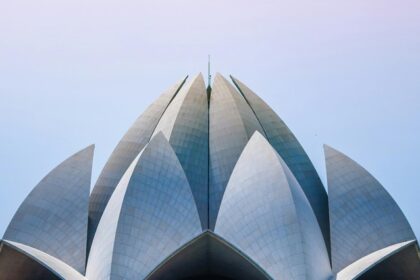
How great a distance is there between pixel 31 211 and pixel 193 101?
660cm

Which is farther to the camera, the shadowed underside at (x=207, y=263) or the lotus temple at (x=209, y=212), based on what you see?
the lotus temple at (x=209, y=212)

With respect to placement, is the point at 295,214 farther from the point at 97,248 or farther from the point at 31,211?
the point at 31,211

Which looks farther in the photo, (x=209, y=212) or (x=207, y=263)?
(x=209, y=212)

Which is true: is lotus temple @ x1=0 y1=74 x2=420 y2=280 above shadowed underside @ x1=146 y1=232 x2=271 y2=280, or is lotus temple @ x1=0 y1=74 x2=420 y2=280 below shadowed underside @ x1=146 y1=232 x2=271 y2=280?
above

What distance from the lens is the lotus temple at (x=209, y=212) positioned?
18156 mm

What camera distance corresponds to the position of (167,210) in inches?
762

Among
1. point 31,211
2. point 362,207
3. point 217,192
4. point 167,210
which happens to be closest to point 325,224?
point 362,207

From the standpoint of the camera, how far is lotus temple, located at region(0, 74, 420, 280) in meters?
18.2

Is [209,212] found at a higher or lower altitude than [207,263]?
higher

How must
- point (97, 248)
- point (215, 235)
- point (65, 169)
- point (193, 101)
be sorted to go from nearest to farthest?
point (215, 235) < point (97, 248) < point (65, 169) < point (193, 101)

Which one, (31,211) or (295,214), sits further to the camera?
(31,211)

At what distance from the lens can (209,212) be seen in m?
21.3

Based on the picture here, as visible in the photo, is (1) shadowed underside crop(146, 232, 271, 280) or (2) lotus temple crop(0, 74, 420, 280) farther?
(2) lotus temple crop(0, 74, 420, 280)

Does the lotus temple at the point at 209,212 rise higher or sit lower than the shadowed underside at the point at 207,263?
higher
